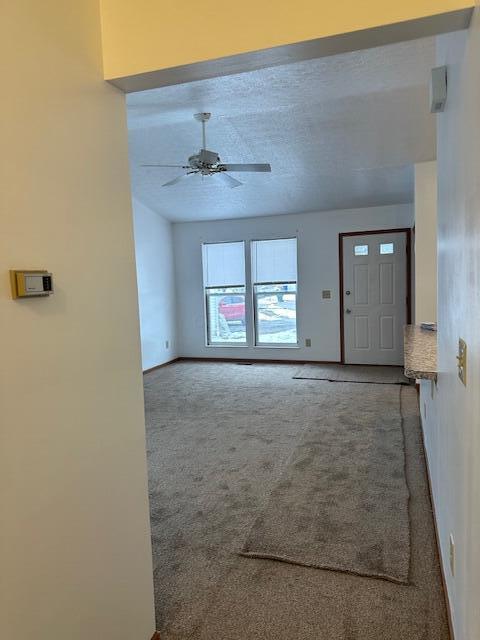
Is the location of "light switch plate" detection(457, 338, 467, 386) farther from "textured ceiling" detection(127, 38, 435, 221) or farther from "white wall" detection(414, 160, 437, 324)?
"white wall" detection(414, 160, 437, 324)

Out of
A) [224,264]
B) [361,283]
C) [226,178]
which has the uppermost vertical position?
[226,178]

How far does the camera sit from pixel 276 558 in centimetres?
212

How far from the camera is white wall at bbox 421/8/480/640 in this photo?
1.05 metres

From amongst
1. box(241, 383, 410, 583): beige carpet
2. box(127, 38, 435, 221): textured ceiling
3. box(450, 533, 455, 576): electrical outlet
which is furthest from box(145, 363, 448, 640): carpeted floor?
box(127, 38, 435, 221): textured ceiling

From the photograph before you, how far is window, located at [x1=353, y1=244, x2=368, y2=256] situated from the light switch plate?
5.44 meters

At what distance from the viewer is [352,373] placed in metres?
6.11

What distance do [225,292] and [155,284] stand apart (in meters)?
1.21

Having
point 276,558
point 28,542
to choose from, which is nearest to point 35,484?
point 28,542

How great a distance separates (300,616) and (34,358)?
1516 mm

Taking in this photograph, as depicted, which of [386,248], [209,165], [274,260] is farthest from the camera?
[274,260]

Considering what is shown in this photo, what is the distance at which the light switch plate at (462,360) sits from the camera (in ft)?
3.99

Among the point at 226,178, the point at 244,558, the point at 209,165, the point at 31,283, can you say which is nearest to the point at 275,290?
the point at 226,178

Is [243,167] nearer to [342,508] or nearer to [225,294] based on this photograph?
[342,508]

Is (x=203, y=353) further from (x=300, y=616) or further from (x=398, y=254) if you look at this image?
(x=300, y=616)
